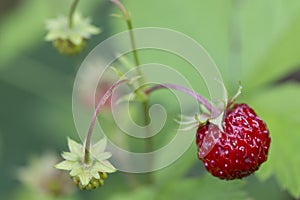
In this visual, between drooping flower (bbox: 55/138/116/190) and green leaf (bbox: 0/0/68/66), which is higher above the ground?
green leaf (bbox: 0/0/68/66)

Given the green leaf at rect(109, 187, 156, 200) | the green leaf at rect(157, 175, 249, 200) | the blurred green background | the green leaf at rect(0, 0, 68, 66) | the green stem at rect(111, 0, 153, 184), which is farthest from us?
the green leaf at rect(0, 0, 68, 66)

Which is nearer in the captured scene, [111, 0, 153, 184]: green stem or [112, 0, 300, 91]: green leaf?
[111, 0, 153, 184]: green stem

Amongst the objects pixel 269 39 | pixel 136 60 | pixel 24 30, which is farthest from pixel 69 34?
pixel 24 30

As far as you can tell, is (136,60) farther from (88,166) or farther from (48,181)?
(48,181)

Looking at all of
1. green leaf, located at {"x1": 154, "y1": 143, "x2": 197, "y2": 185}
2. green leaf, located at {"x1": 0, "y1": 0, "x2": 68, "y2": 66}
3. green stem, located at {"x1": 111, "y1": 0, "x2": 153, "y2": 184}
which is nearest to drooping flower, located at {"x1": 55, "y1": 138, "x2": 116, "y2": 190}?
green stem, located at {"x1": 111, "y1": 0, "x2": 153, "y2": 184}

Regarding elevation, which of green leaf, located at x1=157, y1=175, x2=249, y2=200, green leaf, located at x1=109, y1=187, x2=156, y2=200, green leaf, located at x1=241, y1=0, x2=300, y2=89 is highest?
green leaf, located at x1=241, y1=0, x2=300, y2=89

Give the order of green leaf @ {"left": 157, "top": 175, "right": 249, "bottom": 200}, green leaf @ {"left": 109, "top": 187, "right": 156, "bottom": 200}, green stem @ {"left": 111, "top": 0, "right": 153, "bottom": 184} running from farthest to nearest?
green leaf @ {"left": 109, "top": 187, "right": 156, "bottom": 200}
green leaf @ {"left": 157, "top": 175, "right": 249, "bottom": 200}
green stem @ {"left": 111, "top": 0, "right": 153, "bottom": 184}

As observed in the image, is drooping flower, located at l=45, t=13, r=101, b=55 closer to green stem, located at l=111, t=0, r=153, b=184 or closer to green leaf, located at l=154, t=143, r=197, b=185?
green stem, located at l=111, t=0, r=153, b=184
